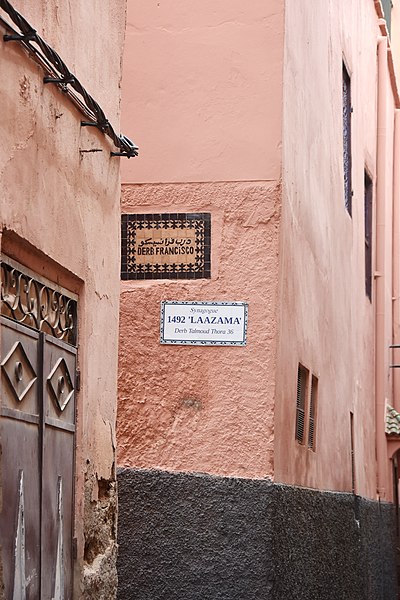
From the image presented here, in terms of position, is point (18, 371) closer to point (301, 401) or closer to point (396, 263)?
point (301, 401)

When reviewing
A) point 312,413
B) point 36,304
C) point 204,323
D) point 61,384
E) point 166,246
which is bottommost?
point 61,384

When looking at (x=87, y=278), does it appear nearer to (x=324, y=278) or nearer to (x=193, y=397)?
(x=193, y=397)

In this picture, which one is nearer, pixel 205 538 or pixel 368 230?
pixel 205 538

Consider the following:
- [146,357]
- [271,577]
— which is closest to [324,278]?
[146,357]

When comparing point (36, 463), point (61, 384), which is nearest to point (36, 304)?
point (61, 384)

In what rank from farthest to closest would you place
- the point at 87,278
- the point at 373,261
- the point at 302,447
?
the point at 373,261 → the point at 302,447 → the point at 87,278

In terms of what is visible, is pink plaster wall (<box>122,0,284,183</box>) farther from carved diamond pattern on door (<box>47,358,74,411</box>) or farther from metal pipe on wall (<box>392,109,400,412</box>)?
metal pipe on wall (<box>392,109,400,412</box>)

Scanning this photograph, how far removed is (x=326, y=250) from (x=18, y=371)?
24.6 ft

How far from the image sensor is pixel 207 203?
955cm

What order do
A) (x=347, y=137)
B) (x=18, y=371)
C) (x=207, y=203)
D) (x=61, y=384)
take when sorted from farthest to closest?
(x=347, y=137)
(x=207, y=203)
(x=61, y=384)
(x=18, y=371)

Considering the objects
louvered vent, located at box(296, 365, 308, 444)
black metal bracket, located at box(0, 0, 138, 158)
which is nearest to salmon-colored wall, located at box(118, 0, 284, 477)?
louvered vent, located at box(296, 365, 308, 444)

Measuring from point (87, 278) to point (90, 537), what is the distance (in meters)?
1.15

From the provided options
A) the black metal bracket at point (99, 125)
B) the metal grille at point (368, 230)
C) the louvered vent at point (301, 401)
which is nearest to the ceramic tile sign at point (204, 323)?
the louvered vent at point (301, 401)

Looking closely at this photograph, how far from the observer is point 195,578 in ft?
30.0
